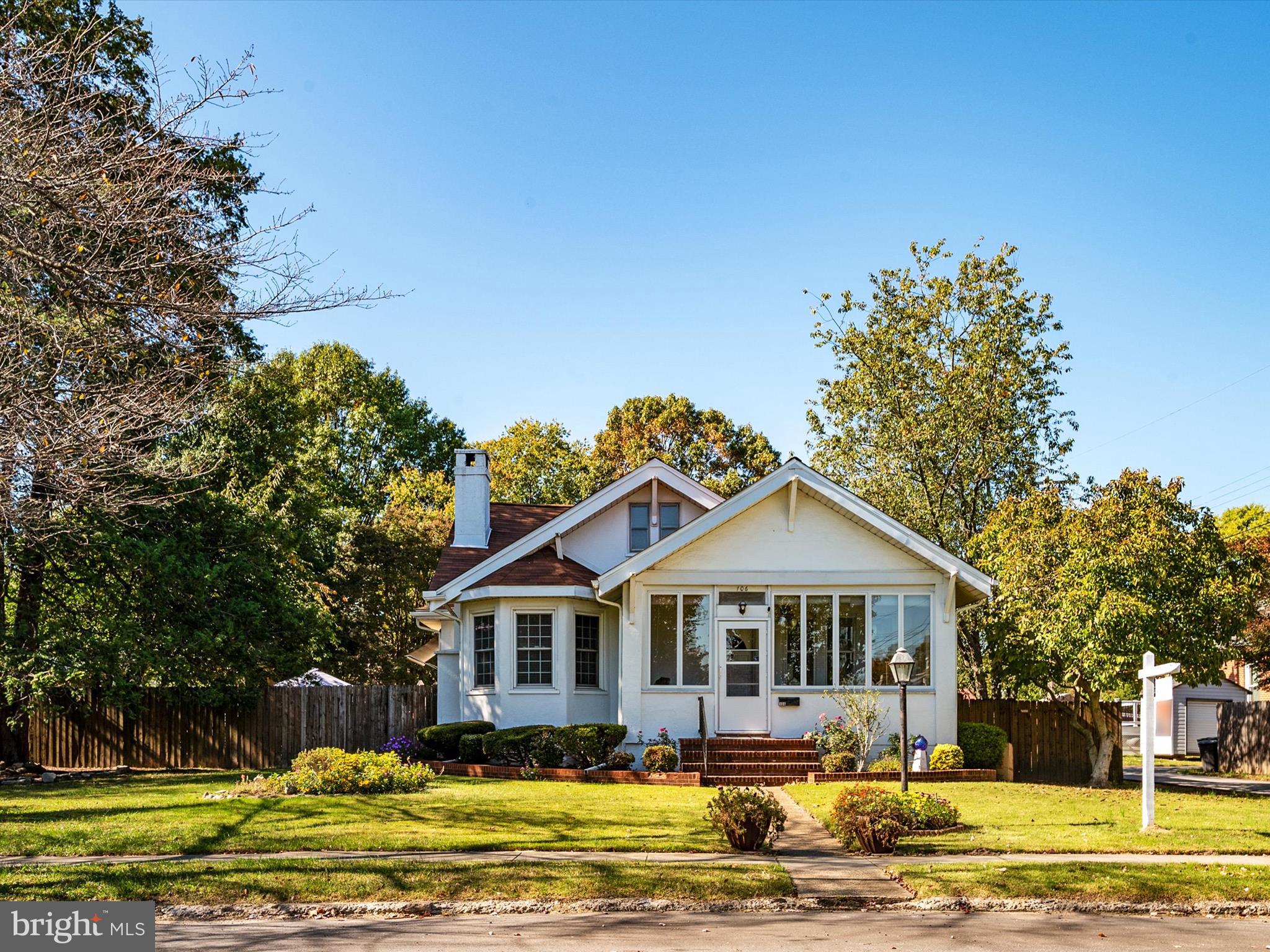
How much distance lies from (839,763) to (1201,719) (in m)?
27.0

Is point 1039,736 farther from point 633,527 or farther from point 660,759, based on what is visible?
point 633,527

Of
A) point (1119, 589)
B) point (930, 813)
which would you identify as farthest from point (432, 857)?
point (1119, 589)

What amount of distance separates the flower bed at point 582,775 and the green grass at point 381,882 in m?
8.86

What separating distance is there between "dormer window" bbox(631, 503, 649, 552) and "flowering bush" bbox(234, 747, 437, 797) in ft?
30.1

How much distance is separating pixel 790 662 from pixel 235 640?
11140 mm

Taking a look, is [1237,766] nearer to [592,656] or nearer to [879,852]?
[592,656]

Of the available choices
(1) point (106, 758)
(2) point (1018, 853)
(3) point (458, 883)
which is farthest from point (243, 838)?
(1) point (106, 758)

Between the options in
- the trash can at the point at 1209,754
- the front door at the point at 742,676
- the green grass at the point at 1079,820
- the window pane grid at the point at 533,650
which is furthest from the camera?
the trash can at the point at 1209,754

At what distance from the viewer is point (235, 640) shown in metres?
24.0

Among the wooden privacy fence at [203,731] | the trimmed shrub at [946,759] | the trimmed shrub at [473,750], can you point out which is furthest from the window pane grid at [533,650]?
the trimmed shrub at [946,759]

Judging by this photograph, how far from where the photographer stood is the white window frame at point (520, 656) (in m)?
23.4

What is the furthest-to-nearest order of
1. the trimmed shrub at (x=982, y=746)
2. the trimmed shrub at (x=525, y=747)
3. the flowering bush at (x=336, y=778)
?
the trimmed shrub at (x=982, y=746)
the trimmed shrub at (x=525, y=747)
the flowering bush at (x=336, y=778)

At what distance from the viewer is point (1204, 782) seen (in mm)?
27422

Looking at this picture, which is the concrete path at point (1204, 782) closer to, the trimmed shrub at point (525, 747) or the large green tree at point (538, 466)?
the trimmed shrub at point (525, 747)
